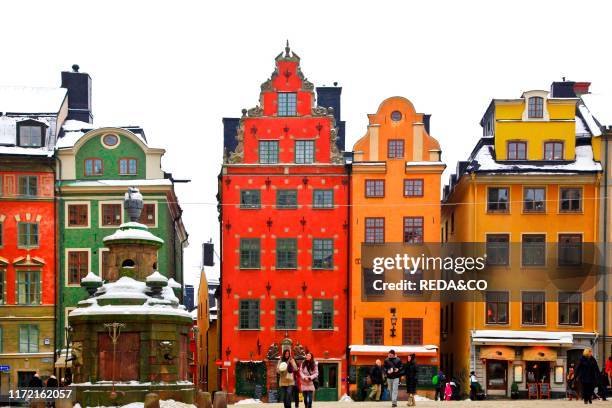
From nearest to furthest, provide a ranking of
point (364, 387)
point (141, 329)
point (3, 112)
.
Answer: point (141, 329) < point (364, 387) < point (3, 112)

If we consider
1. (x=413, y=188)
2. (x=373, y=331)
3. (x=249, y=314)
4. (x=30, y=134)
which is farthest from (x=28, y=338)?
(x=413, y=188)

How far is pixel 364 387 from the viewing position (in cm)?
6712

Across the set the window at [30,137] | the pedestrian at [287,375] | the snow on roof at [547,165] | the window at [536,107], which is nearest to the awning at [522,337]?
the snow on roof at [547,165]

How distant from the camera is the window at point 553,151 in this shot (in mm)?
69375

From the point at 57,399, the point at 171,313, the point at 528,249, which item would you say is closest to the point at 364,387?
the point at 528,249

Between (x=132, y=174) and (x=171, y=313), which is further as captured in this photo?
(x=132, y=174)

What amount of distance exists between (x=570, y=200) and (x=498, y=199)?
3.86 m

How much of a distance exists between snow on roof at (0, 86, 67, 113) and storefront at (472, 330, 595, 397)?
27.3 m

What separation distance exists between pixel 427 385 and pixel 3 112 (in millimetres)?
28566

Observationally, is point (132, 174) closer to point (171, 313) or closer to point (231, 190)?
point (231, 190)

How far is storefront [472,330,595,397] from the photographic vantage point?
221ft

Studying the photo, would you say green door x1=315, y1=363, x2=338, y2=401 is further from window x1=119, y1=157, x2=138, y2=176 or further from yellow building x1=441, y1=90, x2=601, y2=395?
window x1=119, y1=157, x2=138, y2=176

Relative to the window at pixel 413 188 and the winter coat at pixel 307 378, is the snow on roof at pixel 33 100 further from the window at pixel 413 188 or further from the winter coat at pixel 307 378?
the winter coat at pixel 307 378

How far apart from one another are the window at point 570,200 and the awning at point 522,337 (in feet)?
22.1
